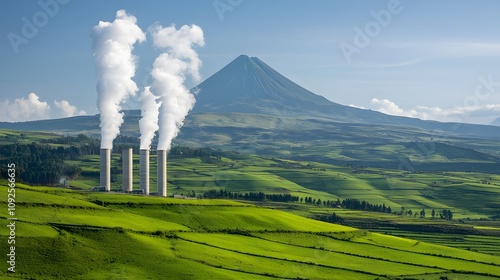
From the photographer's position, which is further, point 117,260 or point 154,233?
point 154,233

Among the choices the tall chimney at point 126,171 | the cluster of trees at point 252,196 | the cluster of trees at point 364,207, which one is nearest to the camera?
the tall chimney at point 126,171

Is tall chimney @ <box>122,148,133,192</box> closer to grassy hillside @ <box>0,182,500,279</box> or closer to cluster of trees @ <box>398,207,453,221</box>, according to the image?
grassy hillside @ <box>0,182,500,279</box>

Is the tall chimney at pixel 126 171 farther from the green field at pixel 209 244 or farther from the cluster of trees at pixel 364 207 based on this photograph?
the cluster of trees at pixel 364 207

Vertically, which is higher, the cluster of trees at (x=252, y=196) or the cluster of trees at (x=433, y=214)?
the cluster of trees at (x=252, y=196)

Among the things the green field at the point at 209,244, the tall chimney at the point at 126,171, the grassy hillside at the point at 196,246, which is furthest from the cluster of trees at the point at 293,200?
the grassy hillside at the point at 196,246

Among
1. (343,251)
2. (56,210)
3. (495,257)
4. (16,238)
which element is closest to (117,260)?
(16,238)

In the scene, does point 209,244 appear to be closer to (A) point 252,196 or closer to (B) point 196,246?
(B) point 196,246

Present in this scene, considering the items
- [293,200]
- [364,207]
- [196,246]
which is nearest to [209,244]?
[196,246]

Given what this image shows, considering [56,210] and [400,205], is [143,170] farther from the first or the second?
[400,205]
